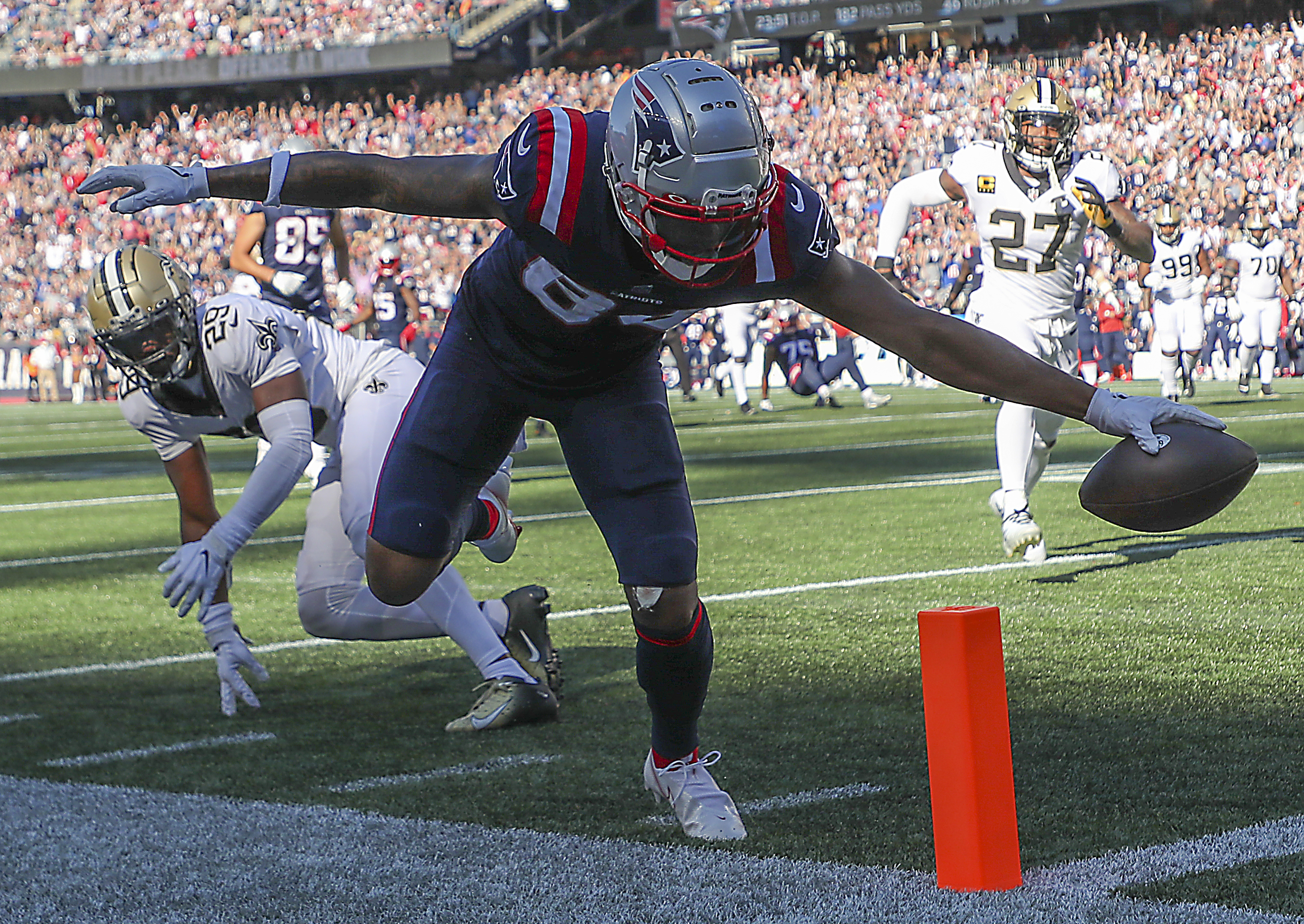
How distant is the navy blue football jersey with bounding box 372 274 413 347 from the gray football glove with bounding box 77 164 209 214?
1004 centimetres

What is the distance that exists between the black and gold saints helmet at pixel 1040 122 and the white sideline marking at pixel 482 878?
4198mm

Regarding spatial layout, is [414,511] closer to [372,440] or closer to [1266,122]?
[372,440]

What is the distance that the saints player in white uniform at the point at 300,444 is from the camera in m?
4.09

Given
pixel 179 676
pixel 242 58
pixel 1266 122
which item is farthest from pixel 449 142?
pixel 179 676

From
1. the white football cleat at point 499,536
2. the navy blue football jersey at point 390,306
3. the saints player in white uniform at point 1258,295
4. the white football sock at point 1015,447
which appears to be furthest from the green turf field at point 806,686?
the saints player in white uniform at point 1258,295

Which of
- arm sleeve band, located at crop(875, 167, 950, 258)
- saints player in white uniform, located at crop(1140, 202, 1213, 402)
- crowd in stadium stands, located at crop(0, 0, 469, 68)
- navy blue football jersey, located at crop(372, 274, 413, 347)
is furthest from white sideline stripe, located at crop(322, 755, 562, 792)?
crowd in stadium stands, located at crop(0, 0, 469, 68)

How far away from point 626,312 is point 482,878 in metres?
1.06

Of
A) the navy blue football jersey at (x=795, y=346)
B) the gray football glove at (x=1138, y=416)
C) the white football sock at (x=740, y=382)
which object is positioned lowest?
the white football sock at (x=740, y=382)

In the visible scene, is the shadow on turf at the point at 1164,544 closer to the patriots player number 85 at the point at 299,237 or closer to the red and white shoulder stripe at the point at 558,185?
the red and white shoulder stripe at the point at 558,185

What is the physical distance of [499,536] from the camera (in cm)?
416

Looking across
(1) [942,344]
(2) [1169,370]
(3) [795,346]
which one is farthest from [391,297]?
(1) [942,344]

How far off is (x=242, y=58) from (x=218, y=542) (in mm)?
32383

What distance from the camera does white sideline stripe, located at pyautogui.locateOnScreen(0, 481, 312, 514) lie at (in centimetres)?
1039

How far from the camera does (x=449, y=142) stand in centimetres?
3231
